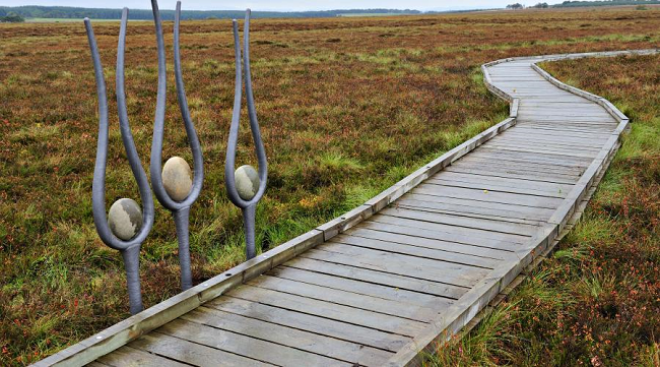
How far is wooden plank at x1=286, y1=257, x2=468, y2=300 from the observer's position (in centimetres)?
424

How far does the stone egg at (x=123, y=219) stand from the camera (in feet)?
11.9

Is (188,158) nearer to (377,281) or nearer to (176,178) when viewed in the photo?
(176,178)

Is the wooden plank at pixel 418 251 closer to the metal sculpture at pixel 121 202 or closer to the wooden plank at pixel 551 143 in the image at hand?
the metal sculpture at pixel 121 202

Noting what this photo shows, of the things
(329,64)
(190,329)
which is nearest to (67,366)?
(190,329)

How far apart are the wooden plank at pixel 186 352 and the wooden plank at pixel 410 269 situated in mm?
1563

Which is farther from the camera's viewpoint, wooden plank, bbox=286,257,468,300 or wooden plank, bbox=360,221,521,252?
wooden plank, bbox=360,221,521,252

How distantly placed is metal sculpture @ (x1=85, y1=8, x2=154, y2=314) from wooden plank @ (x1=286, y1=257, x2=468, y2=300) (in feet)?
4.41

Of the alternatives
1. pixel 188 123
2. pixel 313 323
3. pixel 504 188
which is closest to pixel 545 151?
pixel 504 188

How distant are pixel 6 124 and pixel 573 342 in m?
11.1

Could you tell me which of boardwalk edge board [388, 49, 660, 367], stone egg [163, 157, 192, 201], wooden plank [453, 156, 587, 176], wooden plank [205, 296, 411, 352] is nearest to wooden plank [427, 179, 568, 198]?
boardwalk edge board [388, 49, 660, 367]

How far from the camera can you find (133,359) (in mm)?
3379

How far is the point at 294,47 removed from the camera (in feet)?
105

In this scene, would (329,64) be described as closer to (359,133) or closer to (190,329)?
(359,133)

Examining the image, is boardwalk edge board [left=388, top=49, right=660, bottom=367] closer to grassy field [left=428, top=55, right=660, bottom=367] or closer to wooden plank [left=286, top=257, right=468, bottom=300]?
grassy field [left=428, top=55, right=660, bottom=367]
